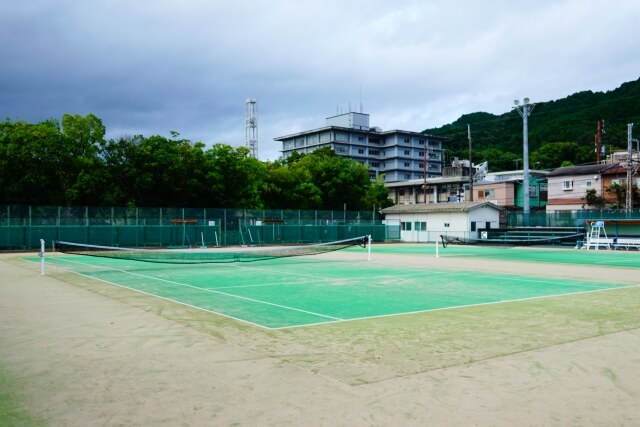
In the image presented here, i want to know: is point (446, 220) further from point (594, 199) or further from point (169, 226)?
point (169, 226)

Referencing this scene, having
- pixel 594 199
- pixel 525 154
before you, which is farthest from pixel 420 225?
pixel 594 199

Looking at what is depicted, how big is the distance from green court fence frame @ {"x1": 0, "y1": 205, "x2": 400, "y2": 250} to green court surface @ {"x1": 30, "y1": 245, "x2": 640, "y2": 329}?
18.5 metres

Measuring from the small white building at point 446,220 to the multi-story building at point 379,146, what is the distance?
67977mm

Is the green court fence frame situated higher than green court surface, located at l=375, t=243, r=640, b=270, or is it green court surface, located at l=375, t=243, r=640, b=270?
the green court fence frame

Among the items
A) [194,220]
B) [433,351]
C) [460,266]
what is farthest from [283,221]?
[433,351]

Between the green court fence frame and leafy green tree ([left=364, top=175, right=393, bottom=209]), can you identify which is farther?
leafy green tree ([left=364, top=175, right=393, bottom=209])

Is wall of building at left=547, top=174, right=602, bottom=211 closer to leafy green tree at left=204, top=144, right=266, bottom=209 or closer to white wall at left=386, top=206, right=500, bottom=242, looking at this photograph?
white wall at left=386, top=206, right=500, bottom=242

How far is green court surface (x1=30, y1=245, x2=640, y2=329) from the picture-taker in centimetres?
1126

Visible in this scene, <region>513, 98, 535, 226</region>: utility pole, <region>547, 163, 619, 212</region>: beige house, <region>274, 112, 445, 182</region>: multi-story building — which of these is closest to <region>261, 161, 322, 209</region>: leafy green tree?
<region>513, 98, 535, 226</region>: utility pole

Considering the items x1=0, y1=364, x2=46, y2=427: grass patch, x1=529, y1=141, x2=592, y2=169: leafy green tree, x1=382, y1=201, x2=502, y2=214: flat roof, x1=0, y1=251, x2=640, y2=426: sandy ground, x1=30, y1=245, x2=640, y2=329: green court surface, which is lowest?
x1=30, y1=245, x2=640, y2=329: green court surface

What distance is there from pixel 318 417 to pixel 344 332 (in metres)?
3.96

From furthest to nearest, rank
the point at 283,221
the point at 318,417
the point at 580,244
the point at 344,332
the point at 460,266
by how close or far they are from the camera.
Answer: the point at 283,221
the point at 580,244
the point at 460,266
the point at 344,332
the point at 318,417

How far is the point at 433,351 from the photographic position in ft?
24.7

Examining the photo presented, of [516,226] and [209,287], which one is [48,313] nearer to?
[209,287]
